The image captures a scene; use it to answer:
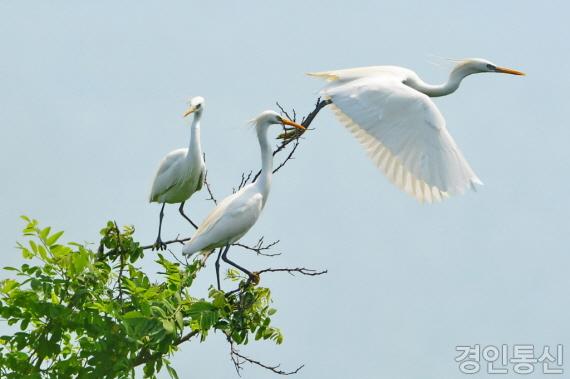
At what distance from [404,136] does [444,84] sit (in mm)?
1581

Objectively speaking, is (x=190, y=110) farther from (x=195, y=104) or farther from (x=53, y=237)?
(x=53, y=237)

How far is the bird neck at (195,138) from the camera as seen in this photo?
846cm

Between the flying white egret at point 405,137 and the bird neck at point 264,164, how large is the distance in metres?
0.59

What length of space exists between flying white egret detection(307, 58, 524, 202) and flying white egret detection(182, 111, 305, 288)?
0.55m

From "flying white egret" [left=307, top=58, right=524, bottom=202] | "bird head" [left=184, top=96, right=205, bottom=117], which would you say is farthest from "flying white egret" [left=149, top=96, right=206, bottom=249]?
"flying white egret" [left=307, top=58, right=524, bottom=202]

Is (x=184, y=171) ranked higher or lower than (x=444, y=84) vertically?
higher

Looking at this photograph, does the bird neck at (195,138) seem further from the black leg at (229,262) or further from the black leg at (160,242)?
the black leg at (229,262)

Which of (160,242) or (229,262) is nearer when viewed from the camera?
(229,262)

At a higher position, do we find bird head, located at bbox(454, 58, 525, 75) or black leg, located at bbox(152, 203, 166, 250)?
black leg, located at bbox(152, 203, 166, 250)

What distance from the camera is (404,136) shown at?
6859 millimetres

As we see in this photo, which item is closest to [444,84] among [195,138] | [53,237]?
[195,138]

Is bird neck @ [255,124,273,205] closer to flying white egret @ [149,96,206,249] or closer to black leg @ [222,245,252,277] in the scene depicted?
black leg @ [222,245,252,277]

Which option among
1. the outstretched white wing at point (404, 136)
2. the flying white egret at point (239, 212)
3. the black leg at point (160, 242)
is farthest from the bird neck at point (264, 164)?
the black leg at point (160, 242)

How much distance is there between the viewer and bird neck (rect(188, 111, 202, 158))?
27.8 feet
